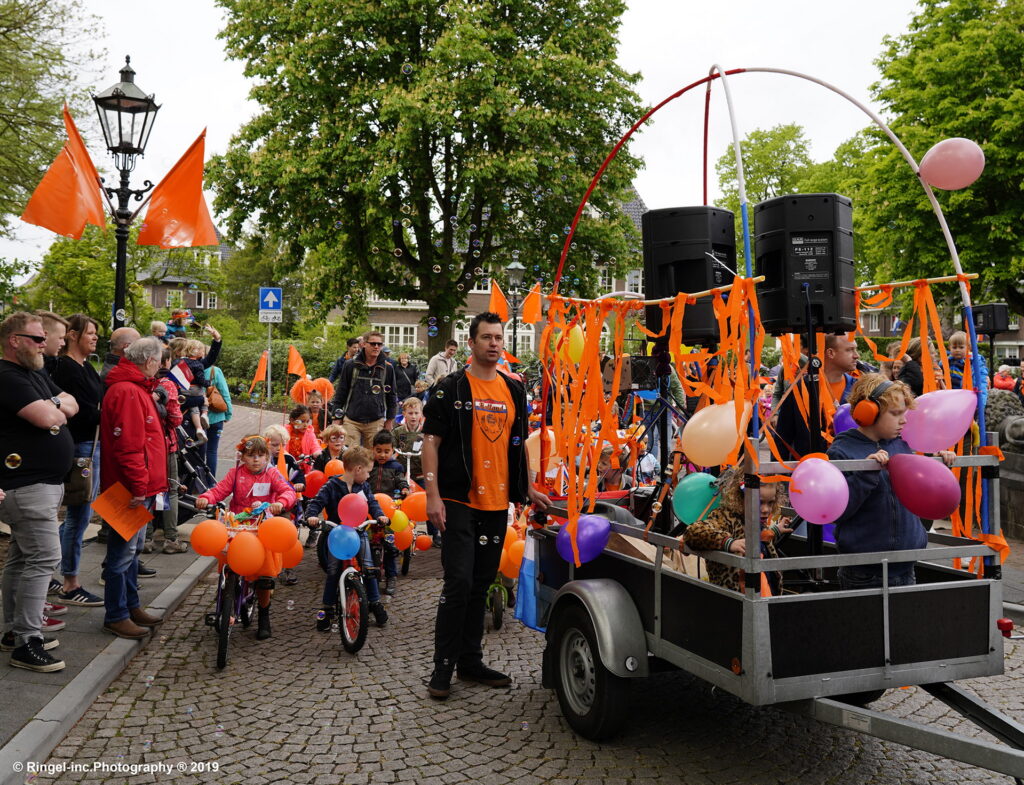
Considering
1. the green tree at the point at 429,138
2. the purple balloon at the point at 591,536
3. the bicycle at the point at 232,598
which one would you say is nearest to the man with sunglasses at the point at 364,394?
the bicycle at the point at 232,598

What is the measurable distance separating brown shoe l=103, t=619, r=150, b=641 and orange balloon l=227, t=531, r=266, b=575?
30.2 inches

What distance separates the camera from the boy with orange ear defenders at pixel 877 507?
11.9ft

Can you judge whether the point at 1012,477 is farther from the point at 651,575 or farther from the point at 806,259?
the point at 651,575

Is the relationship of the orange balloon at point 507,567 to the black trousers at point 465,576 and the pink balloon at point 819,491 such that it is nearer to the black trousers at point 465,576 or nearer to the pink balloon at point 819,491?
the black trousers at point 465,576

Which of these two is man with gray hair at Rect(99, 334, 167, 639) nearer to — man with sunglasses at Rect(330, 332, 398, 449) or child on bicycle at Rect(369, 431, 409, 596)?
child on bicycle at Rect(369, 431, 409, 596)

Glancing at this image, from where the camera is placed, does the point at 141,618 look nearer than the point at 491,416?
No

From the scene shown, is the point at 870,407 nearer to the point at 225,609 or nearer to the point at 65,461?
the point at 225,609

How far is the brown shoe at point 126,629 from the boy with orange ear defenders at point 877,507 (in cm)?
418

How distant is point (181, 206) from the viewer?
8383 millimetres

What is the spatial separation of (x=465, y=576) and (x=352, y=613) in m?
1.09

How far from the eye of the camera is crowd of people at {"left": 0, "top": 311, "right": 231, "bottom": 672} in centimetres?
456

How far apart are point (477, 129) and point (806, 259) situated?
16.9 meters

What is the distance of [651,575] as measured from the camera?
382 centimetres

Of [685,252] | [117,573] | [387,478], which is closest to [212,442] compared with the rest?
[387,478]
